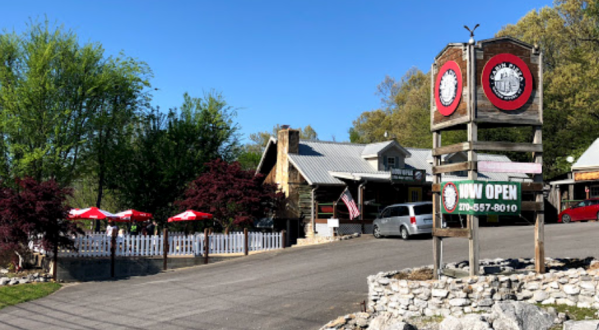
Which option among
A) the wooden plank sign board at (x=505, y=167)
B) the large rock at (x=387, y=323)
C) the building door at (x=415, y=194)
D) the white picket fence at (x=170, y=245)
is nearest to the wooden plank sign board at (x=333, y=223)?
the white picket fence at (x=170, y=245)

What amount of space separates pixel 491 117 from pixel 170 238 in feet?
54.5

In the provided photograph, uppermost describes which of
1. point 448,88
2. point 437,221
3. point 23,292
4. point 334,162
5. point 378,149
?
point 378,149

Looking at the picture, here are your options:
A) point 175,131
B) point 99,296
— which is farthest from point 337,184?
point 99,296

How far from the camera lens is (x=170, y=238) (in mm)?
25125

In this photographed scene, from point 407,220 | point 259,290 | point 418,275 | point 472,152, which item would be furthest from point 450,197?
point 407,220

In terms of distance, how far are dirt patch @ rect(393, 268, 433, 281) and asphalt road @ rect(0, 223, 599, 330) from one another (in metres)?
1.13

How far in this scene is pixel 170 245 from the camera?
25.0 metres

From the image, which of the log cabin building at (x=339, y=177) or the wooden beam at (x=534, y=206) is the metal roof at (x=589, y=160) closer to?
the log cabin building at (x=339, y=177)

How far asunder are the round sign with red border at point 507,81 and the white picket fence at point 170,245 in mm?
16208

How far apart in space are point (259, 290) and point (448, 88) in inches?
299

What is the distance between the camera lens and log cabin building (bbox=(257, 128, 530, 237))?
31.3 meters

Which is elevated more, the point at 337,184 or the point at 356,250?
the point at 337,184

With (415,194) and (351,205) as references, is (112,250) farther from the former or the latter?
(415,194)

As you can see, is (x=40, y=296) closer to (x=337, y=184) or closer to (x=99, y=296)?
(x=99, y=296)
